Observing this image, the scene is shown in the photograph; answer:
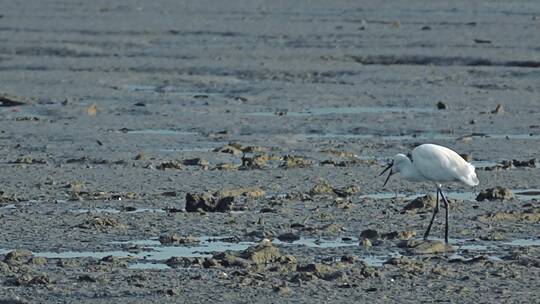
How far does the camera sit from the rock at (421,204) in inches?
476

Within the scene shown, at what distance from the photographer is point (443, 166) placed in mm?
11180

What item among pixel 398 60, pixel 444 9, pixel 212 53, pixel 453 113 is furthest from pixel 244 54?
pixel 444 9

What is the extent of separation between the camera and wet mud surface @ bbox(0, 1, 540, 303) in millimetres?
9422

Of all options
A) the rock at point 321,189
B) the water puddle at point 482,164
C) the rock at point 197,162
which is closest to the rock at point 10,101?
the rock at point 197,162

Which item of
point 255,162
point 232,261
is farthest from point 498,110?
point 232,261

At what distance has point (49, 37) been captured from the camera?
1195 inches

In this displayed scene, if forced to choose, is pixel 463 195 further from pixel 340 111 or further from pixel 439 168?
pixel 340 111

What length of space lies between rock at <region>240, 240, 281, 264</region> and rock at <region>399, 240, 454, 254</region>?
1.09m

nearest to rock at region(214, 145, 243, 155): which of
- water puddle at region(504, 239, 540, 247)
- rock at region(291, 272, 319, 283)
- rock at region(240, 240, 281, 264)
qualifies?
water puddle at region(504, 239, 540, 247)

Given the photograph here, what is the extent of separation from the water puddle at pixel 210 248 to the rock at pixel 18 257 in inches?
9.4

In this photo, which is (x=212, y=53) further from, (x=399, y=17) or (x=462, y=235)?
(x=462, y=235)

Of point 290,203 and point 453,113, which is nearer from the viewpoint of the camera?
point 290,203

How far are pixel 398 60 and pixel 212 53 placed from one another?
3701mm

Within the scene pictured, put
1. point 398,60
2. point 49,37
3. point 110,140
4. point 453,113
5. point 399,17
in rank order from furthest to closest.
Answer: point 399,17 < point 49,37 < point 398,60 < point 453,113 < point 110,140
